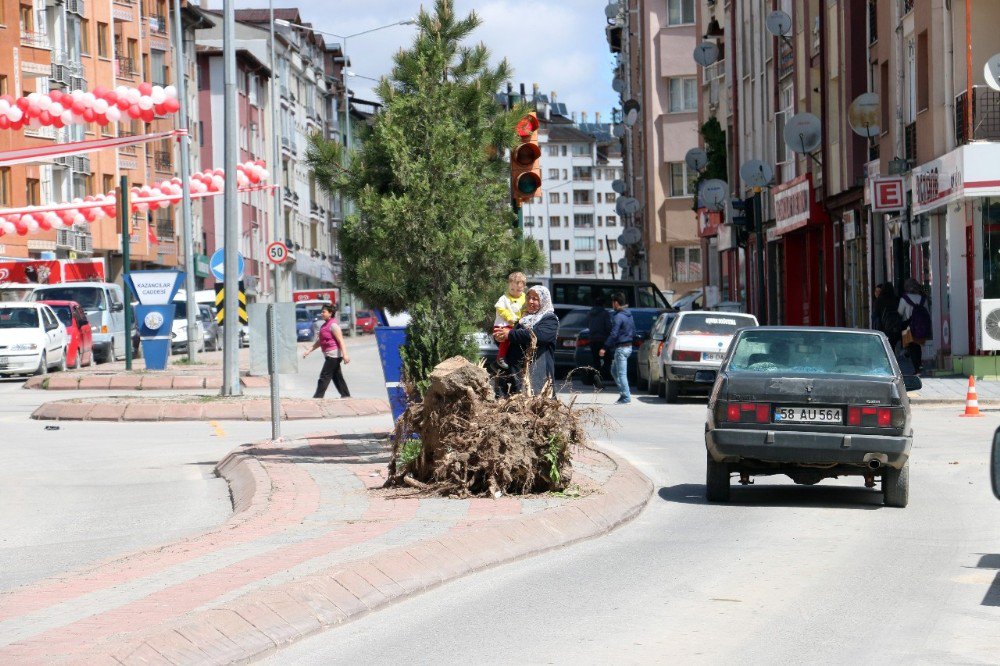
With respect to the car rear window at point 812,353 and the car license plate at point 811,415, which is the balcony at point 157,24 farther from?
the car license plate at point 811,415

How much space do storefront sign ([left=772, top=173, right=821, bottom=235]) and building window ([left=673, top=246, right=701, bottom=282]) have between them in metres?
28.1

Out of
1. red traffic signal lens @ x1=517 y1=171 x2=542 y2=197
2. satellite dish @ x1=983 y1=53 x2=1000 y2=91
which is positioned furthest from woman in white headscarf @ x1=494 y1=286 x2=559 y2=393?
satellite dish @ x1=983 y1=53 x2=1000 y2=91

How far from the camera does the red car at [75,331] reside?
4066 centimetres

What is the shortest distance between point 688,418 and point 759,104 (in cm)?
3075

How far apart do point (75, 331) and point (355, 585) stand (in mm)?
33843

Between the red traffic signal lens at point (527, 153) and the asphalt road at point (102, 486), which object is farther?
the red traffic signal lens at point (527, 153)

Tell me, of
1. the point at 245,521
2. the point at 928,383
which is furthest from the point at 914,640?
the point at 928,383

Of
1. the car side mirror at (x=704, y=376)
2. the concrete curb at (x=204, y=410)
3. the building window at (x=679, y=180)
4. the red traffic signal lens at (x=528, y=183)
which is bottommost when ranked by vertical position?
the concrete curb at (x=204, y=410)

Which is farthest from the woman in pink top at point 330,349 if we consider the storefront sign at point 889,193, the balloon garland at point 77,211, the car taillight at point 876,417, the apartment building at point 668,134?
the apartment building at point 668,134

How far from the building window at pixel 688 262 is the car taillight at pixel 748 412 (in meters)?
65.9

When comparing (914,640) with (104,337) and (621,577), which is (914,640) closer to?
(621,577)

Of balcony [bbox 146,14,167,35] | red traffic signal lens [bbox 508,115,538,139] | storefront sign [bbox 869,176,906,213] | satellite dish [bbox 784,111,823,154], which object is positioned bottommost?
red traffic signal lens [bbox 508,115,538,139]

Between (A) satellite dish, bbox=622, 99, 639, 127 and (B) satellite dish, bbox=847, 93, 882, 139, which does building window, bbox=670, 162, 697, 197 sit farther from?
(B) satellite dish, bbox=847, 93, 882, 139

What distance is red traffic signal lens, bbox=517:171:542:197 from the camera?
1706cm
